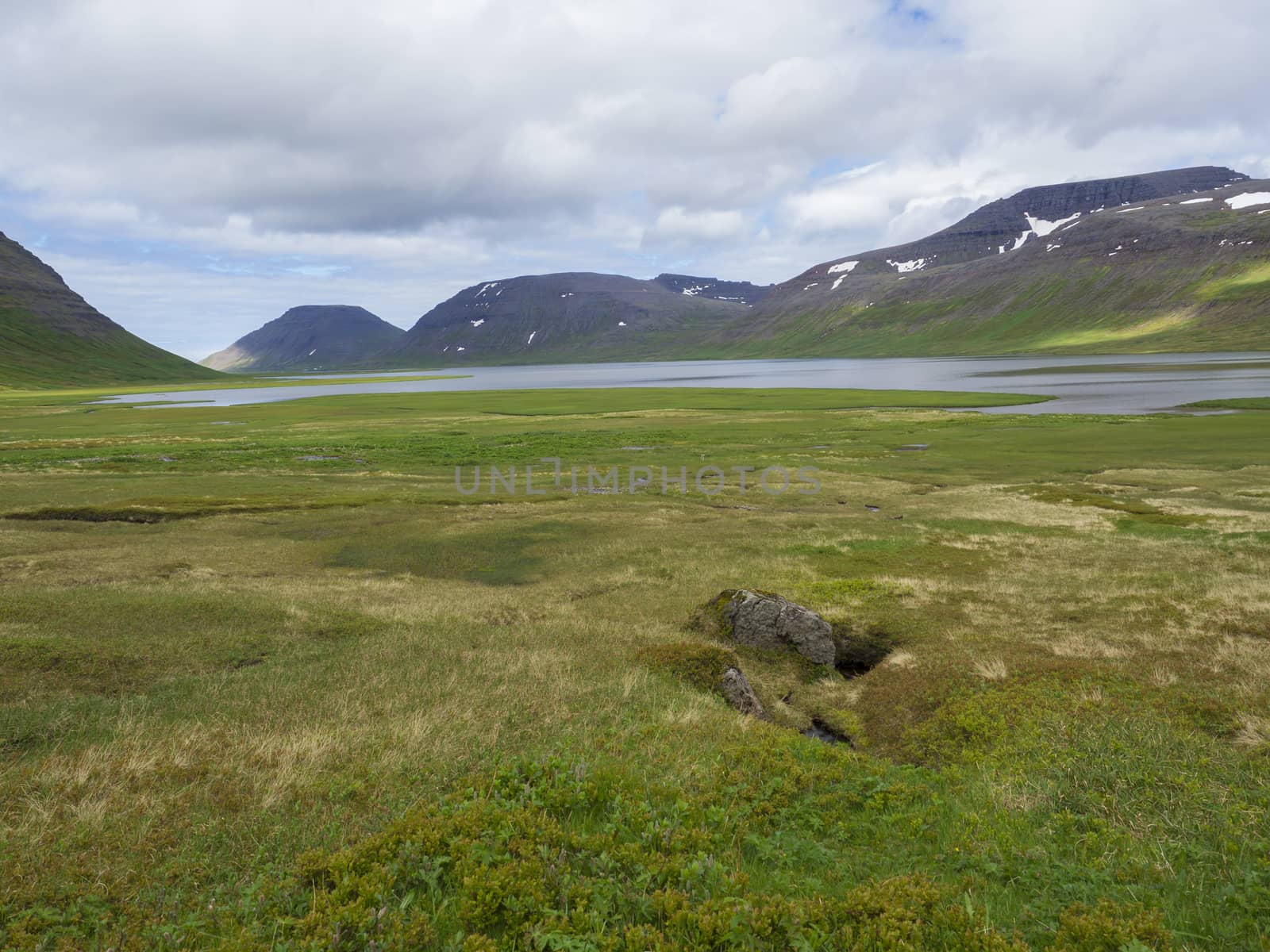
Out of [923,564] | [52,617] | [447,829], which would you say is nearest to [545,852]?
[447,829]

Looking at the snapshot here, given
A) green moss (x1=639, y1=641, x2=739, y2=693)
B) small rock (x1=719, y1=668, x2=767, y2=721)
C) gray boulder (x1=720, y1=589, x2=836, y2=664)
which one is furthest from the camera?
gray boulder (x1=720, y1=589, x2=836, y2=664)

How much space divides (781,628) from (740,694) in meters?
4.61

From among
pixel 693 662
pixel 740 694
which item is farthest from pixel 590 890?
pixel 693 662

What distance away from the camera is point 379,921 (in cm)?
671

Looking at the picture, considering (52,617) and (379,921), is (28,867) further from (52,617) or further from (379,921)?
(52,617)

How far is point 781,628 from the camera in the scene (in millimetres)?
20047

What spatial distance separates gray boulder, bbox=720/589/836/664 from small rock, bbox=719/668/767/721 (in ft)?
12.3

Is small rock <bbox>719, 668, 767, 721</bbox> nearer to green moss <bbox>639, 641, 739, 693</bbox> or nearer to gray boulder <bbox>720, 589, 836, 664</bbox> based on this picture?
green moss <bbox>639, 641, 739, 693</bbox>

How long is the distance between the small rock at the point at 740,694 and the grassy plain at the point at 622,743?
0.87 meters

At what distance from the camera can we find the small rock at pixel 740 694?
15.6m

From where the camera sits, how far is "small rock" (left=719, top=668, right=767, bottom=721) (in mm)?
15617

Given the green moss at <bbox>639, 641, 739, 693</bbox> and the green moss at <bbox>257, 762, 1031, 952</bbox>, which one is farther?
the green moss at <bbox>639, 641, 739, 693</bbox>

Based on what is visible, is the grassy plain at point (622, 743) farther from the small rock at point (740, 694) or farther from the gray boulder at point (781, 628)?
the gray boulder at point (781, 628)

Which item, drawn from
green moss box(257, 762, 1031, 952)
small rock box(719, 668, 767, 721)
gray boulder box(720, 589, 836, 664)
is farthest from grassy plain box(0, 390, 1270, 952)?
gray boulder box(720, 589, 836, 664)
